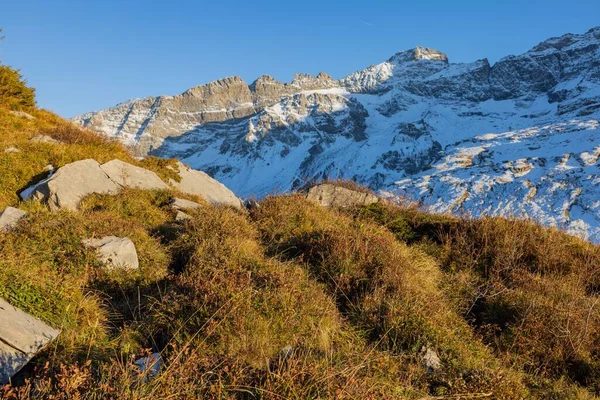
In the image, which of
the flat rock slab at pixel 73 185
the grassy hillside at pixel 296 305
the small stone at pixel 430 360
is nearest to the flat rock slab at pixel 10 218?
the grassy hillside at pixel 296 305

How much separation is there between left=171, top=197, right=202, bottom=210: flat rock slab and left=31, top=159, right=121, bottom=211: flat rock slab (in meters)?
1.65

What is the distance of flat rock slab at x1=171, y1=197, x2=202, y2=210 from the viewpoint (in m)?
11.5

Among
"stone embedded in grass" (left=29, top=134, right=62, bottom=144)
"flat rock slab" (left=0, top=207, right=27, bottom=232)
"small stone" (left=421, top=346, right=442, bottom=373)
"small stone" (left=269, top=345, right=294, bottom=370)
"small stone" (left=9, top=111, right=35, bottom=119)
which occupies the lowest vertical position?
"small stone" (left=421, top=346, right=442, bottom=373)

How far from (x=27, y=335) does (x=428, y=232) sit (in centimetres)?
1010

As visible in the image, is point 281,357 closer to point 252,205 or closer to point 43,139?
point 252,205

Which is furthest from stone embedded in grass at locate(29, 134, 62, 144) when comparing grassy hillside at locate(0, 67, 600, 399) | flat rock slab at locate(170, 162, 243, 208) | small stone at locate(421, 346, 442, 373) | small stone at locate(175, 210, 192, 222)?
small stone at locate(421, 346, 442, 373)

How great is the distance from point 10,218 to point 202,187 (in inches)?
322

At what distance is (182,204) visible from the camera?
1186cm

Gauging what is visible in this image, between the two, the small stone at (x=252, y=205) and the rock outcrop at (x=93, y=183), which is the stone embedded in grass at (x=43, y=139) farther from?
the small stone at (x=252, y=205)

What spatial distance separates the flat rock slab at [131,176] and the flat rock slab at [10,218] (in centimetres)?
372

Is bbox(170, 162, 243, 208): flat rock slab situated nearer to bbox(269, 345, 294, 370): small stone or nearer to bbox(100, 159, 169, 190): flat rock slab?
bbox(100, 159, 169, 190): flat rock slab

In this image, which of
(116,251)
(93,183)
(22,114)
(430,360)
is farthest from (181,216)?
(22,114)

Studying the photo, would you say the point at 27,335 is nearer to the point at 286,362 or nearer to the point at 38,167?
the point at 286,362

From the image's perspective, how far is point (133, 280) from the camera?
7.27 m
